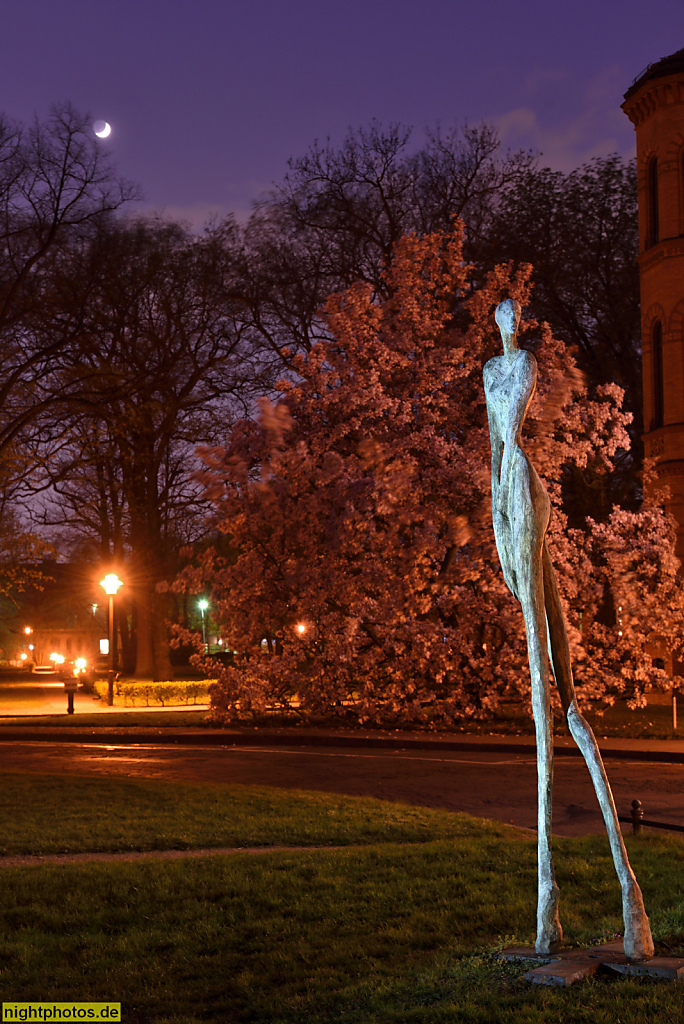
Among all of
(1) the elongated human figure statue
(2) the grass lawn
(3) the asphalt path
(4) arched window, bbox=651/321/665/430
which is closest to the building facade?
(4) arched window, bbox=651/321/665/430

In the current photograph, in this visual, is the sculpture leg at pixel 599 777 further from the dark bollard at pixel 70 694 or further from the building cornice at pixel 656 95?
the building cornice at pixel 656 95

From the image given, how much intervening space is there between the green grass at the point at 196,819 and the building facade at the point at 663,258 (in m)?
17.8

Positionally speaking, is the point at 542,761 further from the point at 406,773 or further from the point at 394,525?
the point at 394,525

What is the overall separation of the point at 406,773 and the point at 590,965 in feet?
33.6

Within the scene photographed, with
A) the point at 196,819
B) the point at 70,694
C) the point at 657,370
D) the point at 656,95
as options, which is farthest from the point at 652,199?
the point at 196,819

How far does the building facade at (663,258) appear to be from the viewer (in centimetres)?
2822

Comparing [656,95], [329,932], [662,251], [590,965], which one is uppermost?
[656,95]

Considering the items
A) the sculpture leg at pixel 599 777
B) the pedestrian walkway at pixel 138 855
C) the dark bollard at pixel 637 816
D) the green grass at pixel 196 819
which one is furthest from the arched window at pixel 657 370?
the sculpture leg at pixel 599 777

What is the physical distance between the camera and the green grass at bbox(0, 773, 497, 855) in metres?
10.3

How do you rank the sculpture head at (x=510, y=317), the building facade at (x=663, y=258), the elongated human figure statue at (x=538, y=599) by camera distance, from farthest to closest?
the building facade at (x=663, y=258) → the sculpture head at (x=510, y=317) → the elongated human figure statue at (x=538, y=599)

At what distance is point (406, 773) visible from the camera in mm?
15688

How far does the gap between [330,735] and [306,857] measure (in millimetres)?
11895

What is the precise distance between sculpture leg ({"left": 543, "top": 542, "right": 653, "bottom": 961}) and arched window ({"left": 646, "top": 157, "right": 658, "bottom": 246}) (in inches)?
1033

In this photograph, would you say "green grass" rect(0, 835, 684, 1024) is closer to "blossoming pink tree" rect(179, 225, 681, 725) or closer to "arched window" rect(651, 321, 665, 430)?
"blossoming pink tree" rect(179, 225, 681, 725)
